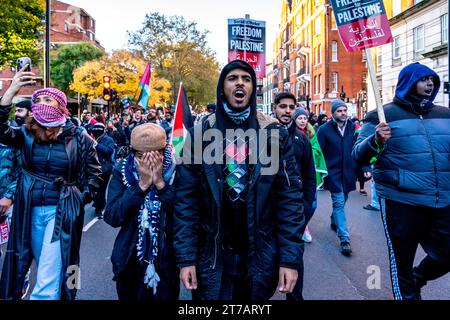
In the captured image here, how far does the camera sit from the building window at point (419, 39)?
25.2 metres

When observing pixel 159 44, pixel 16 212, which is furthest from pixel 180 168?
pixel 159 44

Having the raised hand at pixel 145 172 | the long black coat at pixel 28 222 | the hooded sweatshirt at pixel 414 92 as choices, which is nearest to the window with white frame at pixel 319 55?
the hooded sweatshirt at pixel 414 92

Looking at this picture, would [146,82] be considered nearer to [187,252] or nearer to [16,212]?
[16,212]

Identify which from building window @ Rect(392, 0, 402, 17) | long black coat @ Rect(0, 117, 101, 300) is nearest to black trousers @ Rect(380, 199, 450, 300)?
long black coat @ Rect(0, 117, 101, 300)

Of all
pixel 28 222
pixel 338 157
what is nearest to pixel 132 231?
pixel 28 222

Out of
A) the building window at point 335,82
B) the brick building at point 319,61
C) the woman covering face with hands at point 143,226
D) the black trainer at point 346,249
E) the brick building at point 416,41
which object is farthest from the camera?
the building window at point 335,82

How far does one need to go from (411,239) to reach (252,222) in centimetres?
160

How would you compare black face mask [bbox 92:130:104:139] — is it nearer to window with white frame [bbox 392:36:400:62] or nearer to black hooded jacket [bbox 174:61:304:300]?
black hooded jacket [bbox 174:61:304:300]

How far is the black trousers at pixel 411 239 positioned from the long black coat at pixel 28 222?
8.59 ft

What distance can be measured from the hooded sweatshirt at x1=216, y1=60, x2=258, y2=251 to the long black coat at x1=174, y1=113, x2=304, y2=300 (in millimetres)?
76

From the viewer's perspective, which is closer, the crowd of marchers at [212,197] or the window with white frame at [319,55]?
the crowd of marchers at [212,197]

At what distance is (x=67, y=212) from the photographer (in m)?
3.53

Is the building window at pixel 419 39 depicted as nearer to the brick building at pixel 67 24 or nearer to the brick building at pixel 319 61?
the brick building at pixel 319 61

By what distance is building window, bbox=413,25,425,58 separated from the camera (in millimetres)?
25203
